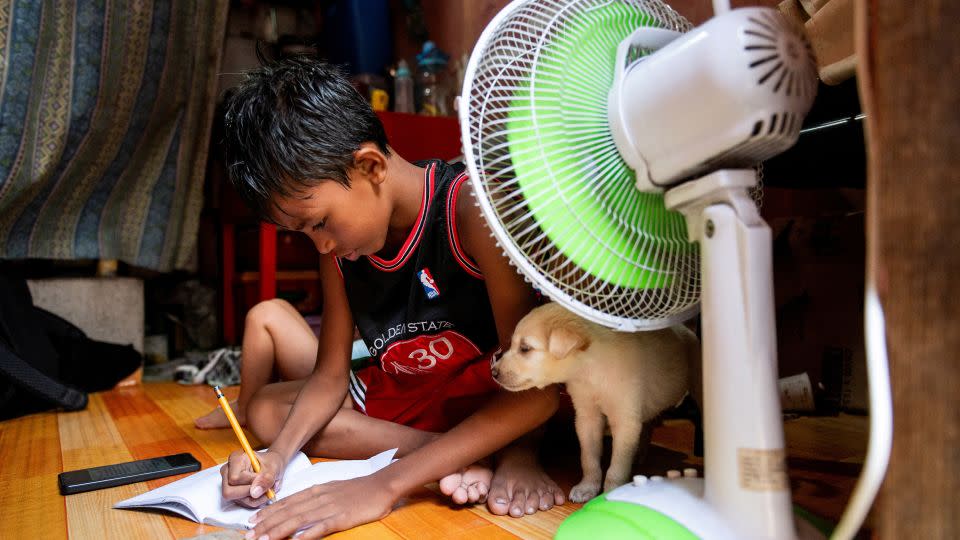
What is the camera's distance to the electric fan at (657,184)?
1.84ft

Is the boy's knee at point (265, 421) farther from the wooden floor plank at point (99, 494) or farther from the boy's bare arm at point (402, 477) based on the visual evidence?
the boy's bare arm at point (402, 477)

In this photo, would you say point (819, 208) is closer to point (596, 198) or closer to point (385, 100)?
point (596, 198)

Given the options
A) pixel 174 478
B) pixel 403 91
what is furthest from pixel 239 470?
pixel 403 91

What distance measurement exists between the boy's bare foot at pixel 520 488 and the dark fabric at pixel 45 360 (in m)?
1.44

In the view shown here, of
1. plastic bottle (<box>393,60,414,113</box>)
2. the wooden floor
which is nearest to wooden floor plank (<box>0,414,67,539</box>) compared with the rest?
the wooden floor

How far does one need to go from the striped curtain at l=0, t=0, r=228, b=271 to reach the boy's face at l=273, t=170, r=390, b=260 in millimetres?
1715

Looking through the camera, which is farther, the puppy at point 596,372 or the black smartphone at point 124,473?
the black smartphone at point 124,473

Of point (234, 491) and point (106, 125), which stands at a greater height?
point (106, 125)

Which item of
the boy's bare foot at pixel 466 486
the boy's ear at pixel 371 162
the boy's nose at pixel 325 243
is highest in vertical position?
the boy's ear at pixel 371 162

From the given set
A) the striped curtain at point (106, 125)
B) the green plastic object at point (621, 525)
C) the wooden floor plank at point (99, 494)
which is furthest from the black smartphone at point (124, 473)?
the striped curtain at point (106, 125)

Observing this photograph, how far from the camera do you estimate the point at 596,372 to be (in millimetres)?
929

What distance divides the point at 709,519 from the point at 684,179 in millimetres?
337

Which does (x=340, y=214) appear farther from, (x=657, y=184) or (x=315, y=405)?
(x=657, y=184)

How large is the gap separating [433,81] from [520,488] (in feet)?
6.77
